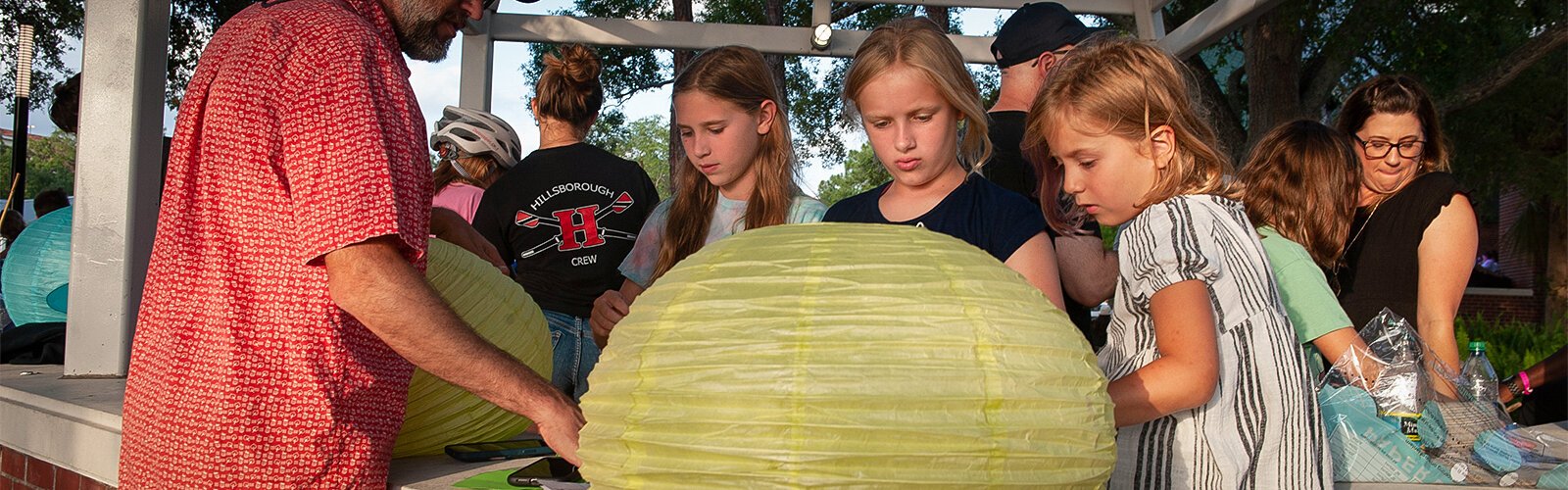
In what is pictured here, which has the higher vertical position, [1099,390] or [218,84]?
[218,84]

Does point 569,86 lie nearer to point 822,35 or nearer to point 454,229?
point 454,229

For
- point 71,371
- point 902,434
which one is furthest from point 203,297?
point 71,371

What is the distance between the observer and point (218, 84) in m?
1.89

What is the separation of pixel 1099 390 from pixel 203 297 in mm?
1546

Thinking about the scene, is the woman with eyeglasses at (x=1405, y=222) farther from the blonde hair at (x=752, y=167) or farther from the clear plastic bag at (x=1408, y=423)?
the blonde hair at (x=752, y=167)

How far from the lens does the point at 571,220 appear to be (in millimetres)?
3863

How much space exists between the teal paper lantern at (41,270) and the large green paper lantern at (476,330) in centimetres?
355

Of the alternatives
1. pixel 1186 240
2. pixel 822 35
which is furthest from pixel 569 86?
pixel 822 35

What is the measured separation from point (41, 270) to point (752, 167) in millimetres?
4008

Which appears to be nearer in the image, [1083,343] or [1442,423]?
[1083,343]

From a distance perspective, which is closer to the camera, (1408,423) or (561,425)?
(561,425)

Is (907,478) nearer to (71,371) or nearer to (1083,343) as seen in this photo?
(1083,343)

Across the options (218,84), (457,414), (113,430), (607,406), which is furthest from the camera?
(113,430)

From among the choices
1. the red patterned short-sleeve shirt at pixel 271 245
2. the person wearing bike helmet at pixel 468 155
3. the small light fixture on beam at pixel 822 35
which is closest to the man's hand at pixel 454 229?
the red patterned short-sleeve shirt at pixel 271 245
